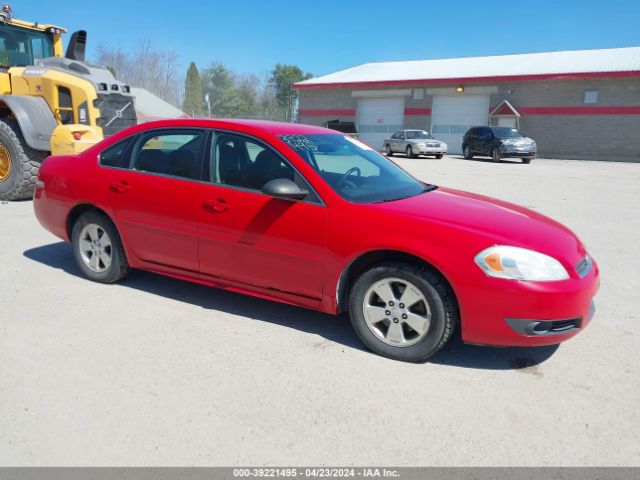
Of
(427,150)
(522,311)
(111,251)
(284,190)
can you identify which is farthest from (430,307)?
(427,150)

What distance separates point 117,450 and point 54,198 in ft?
10.8

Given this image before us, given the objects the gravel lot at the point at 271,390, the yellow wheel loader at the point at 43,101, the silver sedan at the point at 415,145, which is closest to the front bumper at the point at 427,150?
the silver sedan at the point at 415,145

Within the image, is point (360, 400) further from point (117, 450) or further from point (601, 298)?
point (601, 298)

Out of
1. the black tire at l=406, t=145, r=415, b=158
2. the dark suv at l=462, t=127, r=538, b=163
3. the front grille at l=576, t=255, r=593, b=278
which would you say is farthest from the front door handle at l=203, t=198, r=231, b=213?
the black tire at l=406, t=145, r=415, b=158

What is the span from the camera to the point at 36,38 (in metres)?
9.88

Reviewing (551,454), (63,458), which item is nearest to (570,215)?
(551,454)

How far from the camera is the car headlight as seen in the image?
10.5 ft

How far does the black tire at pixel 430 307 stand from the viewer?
3.35m

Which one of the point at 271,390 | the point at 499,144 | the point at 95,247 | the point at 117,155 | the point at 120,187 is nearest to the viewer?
the point at 271,390

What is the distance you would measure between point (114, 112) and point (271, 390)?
8533mm

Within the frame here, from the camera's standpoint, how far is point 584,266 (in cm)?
354

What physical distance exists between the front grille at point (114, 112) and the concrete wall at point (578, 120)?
25.8 m

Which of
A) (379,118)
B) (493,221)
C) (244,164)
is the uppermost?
(379,118)

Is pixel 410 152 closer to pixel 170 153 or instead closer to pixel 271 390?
pixel 170 153
